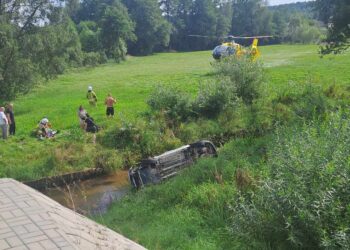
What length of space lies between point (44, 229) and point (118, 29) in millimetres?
62169

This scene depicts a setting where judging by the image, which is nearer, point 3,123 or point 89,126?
point 3,123

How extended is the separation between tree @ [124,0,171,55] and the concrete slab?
76943 mm

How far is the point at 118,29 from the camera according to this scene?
219 ft

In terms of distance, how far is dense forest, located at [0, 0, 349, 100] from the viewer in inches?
1104

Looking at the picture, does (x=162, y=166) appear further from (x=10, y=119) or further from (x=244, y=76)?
(x=244, y=76)

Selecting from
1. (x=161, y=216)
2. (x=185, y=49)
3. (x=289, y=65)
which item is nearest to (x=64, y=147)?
(x=161, y=216)

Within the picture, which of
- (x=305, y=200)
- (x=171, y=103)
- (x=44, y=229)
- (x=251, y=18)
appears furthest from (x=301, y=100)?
(x=251, y=18)

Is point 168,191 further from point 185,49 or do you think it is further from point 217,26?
point 217,26

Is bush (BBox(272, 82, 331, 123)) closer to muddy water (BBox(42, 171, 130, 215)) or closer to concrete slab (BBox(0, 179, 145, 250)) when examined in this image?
muddy water (BBox(42, 171, 130, 215))

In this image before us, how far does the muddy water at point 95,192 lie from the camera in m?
14.6

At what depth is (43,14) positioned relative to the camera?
1184 inches

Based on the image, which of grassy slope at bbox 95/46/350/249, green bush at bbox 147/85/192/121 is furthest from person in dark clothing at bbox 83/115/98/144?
grassy slope at bbox 95/46/350/249

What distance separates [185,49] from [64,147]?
8309 centimetres

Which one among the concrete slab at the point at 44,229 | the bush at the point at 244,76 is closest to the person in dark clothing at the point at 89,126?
the bush at the point at 244,76
